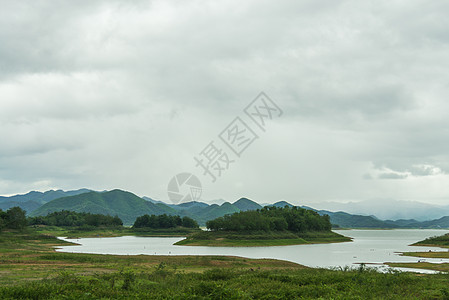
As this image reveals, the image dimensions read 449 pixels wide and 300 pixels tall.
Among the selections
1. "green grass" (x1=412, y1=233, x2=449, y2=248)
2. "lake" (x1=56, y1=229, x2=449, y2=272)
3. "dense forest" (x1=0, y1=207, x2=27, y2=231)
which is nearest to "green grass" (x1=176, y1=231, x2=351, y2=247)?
"lake" (x1=56, y1=229, x2=449, y2=272)

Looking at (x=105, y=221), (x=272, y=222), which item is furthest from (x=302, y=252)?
(x=105, y=221)

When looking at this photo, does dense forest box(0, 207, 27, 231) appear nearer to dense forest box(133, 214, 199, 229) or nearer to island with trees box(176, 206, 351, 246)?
island with trees box(176, 206, 351, 246)

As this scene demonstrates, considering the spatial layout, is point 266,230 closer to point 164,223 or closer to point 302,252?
point 302,252

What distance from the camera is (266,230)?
351 feet

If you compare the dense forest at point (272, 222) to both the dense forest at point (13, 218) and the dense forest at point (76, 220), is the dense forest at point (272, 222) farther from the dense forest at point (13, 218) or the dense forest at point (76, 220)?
the dense forest at point (76, 220)

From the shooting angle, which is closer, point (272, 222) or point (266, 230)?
point (266, 230)

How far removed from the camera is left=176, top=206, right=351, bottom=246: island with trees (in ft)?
320

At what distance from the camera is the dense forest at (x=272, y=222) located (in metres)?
106

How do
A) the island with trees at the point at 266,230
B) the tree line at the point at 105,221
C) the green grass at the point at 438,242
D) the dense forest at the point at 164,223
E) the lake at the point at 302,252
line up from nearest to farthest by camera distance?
the lake at the point at 302,252, the green grass at the point at 438,242, the island with trees at the point at 266,230, the dense forest at the point at 164,223, the tree line at the point at 105,221

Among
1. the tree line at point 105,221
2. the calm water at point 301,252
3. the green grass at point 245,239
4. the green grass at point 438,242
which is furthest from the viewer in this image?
the tree line at point 105,221

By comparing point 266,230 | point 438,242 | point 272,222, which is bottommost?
point 438,242

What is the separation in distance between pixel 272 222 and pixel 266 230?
491cm

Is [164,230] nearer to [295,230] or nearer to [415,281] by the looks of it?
[295,230]

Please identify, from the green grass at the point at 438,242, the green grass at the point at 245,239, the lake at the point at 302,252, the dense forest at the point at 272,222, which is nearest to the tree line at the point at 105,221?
the dense forest at the point at 272,222
